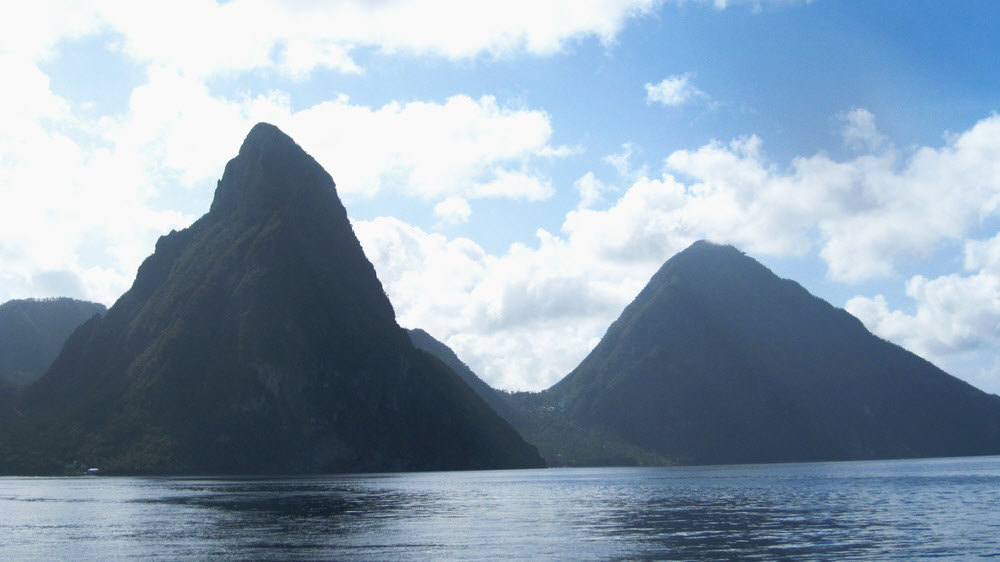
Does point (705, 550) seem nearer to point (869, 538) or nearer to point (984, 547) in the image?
point (869, 538)

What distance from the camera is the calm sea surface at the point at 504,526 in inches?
2650

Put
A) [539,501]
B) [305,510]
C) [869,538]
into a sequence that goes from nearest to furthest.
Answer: [869,538], [305,510], [539,501]

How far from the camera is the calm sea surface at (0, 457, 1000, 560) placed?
221ft

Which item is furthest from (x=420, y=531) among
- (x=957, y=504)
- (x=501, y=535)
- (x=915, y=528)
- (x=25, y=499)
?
(x=25, y=499)

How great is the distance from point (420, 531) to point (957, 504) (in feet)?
225

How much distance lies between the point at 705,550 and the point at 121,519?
62.8m

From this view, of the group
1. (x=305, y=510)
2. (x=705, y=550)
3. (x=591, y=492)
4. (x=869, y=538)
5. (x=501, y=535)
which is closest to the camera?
(x=705, y=550)

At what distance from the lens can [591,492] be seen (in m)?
158

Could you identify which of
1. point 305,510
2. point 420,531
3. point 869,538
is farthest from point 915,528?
point 305,510

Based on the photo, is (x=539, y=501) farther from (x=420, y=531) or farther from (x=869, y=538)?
(x=869, y=538)

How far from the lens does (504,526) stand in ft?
290

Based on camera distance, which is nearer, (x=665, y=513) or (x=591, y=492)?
(x=665, y=513)

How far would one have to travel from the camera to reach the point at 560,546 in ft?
232

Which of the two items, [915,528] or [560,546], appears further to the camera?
[915,528]
